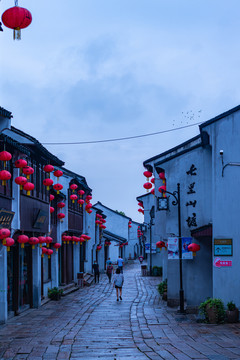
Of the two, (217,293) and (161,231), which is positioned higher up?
(161,231)

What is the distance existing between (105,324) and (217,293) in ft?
15.1

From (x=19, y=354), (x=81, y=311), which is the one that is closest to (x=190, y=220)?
(x=81, y=311)

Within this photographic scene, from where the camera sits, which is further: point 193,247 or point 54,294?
point 54,294

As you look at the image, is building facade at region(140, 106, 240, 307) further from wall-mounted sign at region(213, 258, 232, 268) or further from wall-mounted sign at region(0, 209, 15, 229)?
wall-mounted sign at region(0, 209, 15, 229)

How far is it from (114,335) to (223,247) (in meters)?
5.76

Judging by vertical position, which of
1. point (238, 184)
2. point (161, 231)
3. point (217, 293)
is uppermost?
point (238, 184)

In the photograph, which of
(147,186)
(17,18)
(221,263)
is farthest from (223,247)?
(17,18)

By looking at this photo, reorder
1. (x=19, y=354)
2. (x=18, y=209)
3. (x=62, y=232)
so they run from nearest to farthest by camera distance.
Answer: (x=19, y=354), (x=18, y=209), (x=62, y=232)

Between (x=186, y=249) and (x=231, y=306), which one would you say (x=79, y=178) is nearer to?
(x=186, y=249)

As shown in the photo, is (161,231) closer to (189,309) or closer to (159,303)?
(159,303)

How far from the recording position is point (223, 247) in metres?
19.2

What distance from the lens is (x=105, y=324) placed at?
18.9 meters

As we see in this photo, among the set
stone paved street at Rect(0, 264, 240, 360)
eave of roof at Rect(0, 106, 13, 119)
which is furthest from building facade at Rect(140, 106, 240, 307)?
eave of roof at Rect(0, 106, 13, 119)

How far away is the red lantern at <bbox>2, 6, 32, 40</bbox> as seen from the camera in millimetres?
10086
